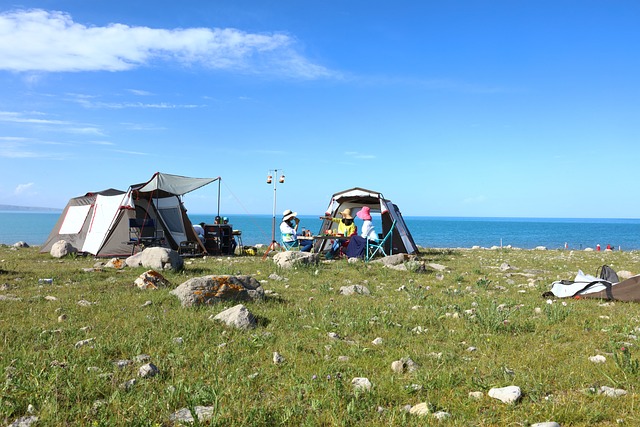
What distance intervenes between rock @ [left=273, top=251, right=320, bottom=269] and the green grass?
4.75 metres

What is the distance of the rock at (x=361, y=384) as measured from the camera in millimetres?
4280

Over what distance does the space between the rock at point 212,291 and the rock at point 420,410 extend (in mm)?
4541

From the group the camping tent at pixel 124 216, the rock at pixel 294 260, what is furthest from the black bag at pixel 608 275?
the camping tent at pixel 124 216

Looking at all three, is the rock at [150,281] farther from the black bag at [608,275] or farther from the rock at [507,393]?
the black bag at [608,275]

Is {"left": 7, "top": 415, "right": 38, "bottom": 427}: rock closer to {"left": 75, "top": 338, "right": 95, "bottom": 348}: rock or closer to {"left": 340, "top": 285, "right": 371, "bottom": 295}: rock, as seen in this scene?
{"left": 75, "top": 338, "right": 95, "bottom": 348}: rock

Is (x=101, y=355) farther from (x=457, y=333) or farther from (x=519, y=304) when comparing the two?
(x=519, y=304)

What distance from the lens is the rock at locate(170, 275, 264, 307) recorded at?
771 centimetres

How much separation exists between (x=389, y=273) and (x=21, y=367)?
31.0 feet

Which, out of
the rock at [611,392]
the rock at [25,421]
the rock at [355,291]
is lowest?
the rock at [25,421]

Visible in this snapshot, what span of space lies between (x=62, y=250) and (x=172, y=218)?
168 inches

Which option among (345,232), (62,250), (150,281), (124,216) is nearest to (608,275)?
(150,281)

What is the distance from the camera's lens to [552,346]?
576 cm

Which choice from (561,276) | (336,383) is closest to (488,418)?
(336,383)

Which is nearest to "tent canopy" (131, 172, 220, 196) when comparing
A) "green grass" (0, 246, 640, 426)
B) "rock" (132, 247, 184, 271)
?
"rock" (132, 247, 184, 271)
